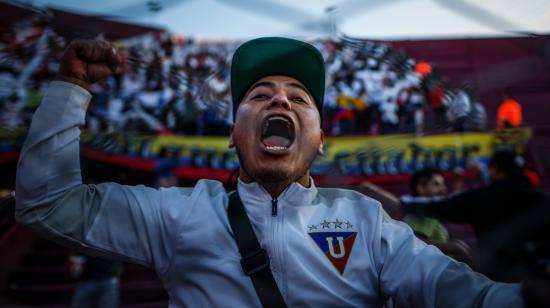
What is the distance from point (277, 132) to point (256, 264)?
401 millimetres

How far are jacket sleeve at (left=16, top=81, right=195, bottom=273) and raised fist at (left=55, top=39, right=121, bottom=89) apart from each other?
0.12 ft

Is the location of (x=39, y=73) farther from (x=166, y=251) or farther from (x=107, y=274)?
(x=166, y=251)

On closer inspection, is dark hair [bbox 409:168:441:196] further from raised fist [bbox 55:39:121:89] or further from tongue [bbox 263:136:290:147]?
raised fist [bbox 55:39:121:89]

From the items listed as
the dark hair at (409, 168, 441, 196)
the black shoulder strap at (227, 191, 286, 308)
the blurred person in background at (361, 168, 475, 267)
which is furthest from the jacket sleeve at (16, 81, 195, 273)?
the dark hair at (409, 168, 441, 196)

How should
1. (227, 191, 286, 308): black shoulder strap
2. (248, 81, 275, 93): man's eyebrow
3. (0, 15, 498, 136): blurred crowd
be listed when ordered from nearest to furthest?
(227, 191, 286, 308): black shoulder strap, (248, 81, 275, 93): man's eyebrow, (0, 15, 498, 136): blurred crowd

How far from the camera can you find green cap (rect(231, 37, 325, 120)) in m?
1.53

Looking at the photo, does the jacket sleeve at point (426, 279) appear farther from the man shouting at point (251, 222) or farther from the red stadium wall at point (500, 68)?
the red stadium wall at point (500, 68)

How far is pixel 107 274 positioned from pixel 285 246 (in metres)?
2.66

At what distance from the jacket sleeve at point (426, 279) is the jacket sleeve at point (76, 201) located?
0.59m

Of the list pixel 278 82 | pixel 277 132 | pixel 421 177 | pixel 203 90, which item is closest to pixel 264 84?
pixel 278 82

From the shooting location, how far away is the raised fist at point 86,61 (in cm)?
122

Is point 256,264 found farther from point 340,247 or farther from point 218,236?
point 340,247

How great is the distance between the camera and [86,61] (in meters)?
1.25

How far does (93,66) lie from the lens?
1259 mm
